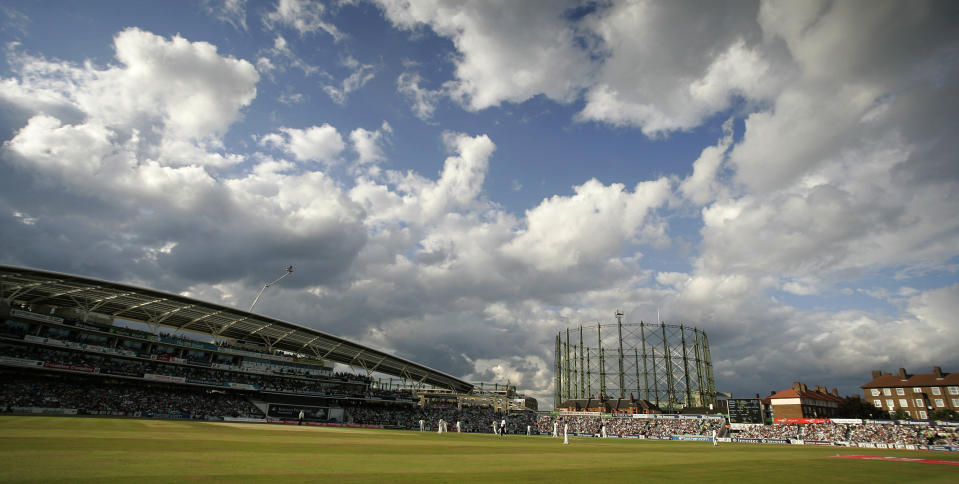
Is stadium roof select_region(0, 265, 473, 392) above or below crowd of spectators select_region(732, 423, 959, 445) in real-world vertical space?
above

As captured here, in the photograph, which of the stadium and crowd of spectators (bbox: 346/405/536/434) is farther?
crowd of spectators (bbox: 346/405/536/434)

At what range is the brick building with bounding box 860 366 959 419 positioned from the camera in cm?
8406

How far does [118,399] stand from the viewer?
4462cm

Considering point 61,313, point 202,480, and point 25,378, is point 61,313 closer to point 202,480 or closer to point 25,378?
point 25,378

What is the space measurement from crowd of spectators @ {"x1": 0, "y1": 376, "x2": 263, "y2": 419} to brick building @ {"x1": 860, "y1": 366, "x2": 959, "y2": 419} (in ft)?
388

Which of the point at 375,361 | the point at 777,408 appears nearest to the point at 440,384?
the point at 375,361

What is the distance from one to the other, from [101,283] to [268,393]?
2315 cm

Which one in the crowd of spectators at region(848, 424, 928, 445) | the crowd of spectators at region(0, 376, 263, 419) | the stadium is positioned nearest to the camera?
the stadium

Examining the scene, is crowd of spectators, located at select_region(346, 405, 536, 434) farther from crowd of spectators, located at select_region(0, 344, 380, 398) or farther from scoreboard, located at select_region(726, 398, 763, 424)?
scoreboard, located at select_region(726, 398, 763, 424)

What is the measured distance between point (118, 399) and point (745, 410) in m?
81.5

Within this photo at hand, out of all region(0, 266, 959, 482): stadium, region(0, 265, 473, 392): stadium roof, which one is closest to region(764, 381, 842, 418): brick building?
region(0, 266, 959, 482): stadium

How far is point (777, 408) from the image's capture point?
8044cm

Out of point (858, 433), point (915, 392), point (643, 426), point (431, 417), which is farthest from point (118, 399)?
point (915, 392)

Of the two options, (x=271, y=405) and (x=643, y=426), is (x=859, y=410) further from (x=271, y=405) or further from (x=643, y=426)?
(x=271, y=405)
